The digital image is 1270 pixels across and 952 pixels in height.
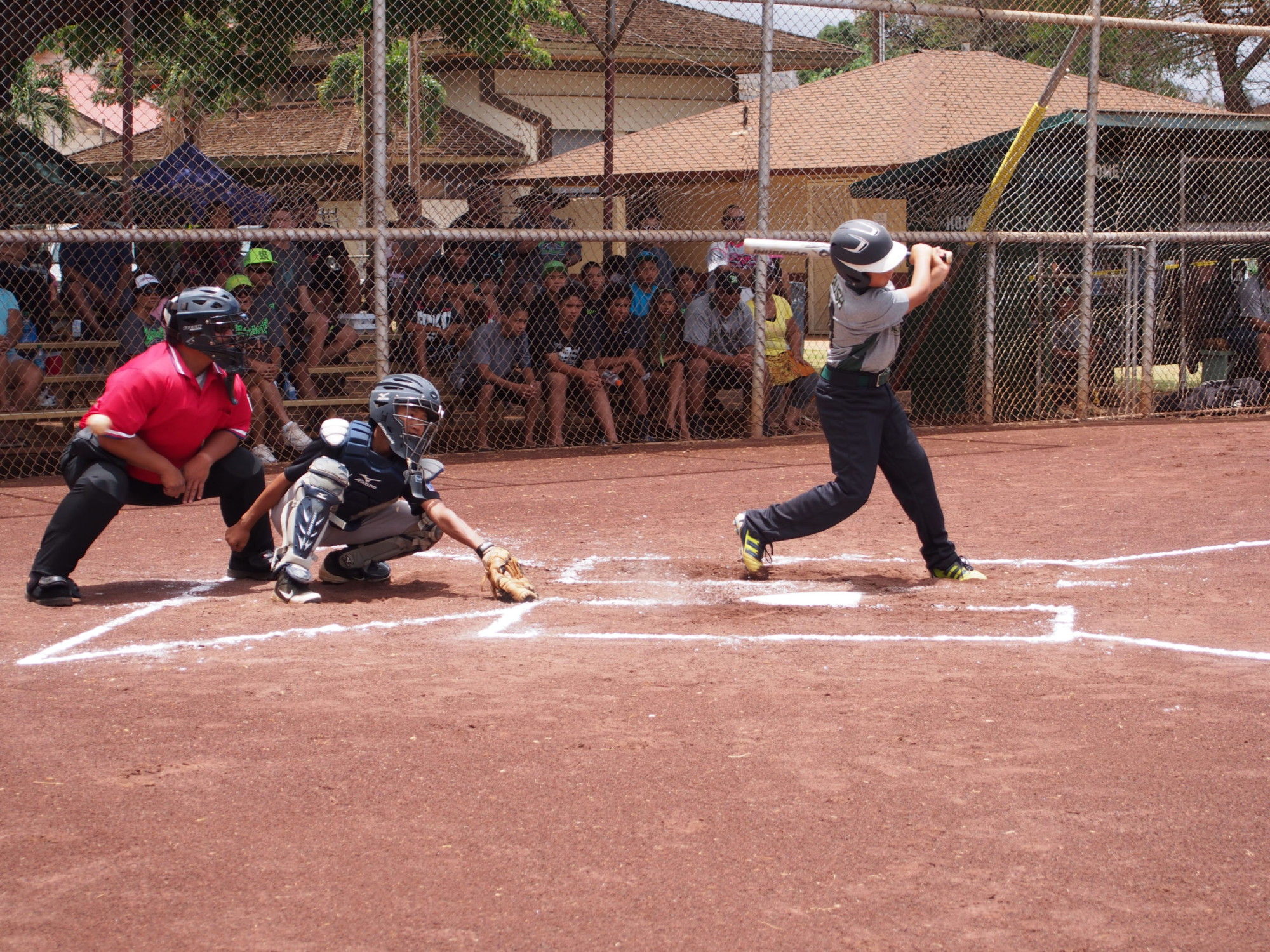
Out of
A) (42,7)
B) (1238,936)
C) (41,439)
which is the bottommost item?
(1238,936)

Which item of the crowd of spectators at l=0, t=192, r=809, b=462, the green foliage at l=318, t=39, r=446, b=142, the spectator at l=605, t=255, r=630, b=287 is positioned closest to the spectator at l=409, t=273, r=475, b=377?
the crowd of spectators at l=0, t=192, r=809, b=462

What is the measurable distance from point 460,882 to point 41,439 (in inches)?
342

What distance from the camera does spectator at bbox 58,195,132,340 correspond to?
10.5 meters

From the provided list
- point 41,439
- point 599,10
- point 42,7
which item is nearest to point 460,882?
point 41,439

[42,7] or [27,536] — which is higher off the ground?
[42,7]

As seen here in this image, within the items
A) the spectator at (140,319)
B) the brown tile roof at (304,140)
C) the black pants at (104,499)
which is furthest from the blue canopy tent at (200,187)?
the black pants at (104,499)

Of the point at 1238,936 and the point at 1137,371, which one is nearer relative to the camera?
the point at 1238,936

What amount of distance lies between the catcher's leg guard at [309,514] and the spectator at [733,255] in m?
5.14

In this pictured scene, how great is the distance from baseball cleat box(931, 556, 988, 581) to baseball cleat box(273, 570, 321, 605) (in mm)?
2737

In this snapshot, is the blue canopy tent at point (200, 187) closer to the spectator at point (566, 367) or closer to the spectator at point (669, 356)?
the spectator at point (566, 367)

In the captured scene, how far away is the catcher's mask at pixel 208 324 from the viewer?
5.84 meters

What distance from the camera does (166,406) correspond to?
584 cm

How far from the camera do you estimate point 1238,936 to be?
2.73 m

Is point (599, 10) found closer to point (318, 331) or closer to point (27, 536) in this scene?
point (318, 331)
